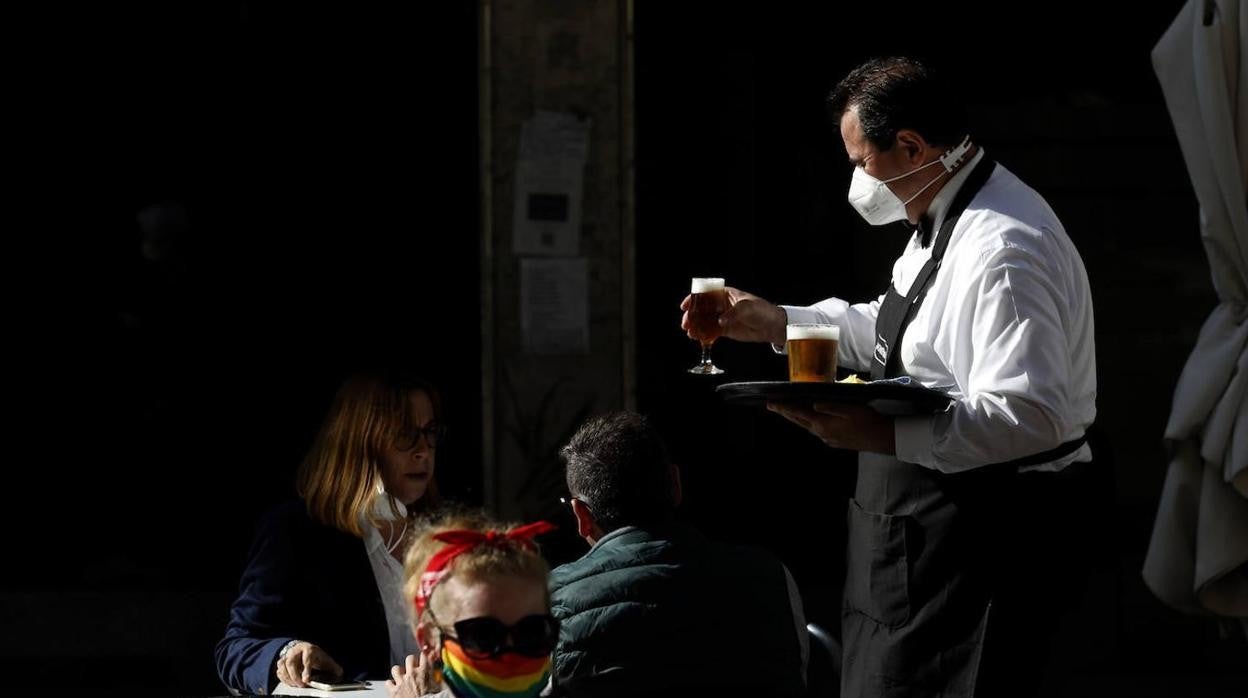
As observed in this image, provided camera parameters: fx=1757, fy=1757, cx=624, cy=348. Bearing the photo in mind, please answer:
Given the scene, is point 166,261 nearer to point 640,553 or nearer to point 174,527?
point 174,527

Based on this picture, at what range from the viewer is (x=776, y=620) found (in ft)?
11.7

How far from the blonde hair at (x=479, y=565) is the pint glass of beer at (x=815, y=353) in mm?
1051

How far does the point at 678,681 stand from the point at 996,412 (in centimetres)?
87

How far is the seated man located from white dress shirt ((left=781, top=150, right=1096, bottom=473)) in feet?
1.62

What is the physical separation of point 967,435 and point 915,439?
148 mm

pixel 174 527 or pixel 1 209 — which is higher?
pixel 1 209

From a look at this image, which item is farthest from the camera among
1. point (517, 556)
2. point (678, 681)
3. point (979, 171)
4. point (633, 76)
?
point (633, 76)

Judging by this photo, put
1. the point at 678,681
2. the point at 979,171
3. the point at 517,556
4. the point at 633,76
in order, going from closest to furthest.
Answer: the point at 517,556 → the point at 678,681 → the point at 979,171 → the point at 633,76

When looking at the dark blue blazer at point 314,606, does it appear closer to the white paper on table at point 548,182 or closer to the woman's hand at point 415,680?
the woman's hand at point 415,680

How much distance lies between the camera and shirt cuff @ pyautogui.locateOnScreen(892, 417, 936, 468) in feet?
12.3

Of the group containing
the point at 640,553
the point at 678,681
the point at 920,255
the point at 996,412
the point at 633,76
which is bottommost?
the point at 678,681

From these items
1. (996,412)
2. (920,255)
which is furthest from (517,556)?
(920,255)

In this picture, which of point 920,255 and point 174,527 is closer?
point 920,255

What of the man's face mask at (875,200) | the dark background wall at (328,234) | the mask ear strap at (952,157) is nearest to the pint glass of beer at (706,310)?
the man's face mask at (875,200)
